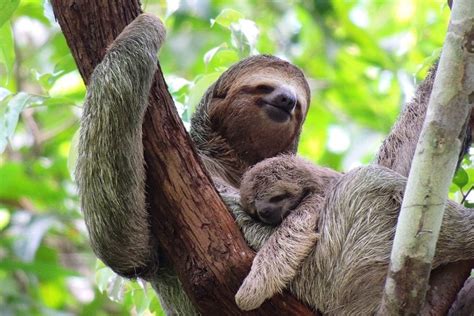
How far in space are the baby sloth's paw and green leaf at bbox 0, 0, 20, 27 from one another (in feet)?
9.81

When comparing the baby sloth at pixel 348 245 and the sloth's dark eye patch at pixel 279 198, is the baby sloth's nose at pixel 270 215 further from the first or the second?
the baby sloth at pixel 348 245

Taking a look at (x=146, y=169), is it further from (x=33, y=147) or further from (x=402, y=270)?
(x=33, y=147)

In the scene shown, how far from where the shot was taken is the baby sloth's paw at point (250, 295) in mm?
6172

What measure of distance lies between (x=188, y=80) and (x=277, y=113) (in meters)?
5.13

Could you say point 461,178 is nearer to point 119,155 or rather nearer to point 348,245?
point 348,245

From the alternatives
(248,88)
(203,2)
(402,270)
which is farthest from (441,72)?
(203,2)

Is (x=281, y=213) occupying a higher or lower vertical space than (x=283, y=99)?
lower

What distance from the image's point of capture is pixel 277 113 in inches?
318

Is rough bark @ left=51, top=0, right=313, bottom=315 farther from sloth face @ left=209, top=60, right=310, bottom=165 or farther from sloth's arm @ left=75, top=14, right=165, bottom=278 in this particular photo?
sloth face @ left=209, top=60, right=310, bottom=165

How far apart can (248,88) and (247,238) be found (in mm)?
2012

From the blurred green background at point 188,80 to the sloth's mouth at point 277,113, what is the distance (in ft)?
9.87

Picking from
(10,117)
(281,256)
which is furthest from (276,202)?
(10,117)

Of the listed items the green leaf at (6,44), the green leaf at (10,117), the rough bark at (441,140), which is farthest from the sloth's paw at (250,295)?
the green leaf at (6,44)

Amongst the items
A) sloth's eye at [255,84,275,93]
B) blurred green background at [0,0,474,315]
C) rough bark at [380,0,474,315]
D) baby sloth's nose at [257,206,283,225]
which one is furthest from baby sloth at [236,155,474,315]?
blurred green background at [0,0,474,315]
